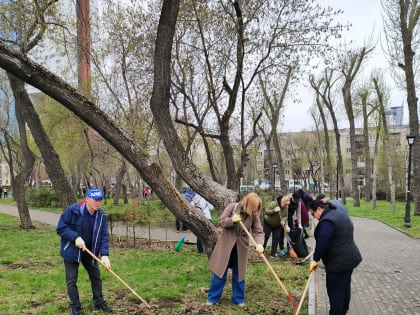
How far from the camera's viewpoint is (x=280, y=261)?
9.08 meters

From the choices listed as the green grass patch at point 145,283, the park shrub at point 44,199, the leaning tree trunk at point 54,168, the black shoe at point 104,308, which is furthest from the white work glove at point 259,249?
the park shrub at point 44,199

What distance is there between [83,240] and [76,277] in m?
0.47

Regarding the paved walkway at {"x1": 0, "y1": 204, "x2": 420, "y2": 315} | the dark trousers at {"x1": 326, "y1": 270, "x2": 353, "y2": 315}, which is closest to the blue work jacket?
the dark trousers at {"x1": 326, "y1": 270, "x2": 353, "y2": 315}

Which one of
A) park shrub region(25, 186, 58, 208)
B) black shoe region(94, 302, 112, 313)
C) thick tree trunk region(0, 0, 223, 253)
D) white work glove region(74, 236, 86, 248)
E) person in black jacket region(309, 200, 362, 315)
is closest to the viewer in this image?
person in black jacket region(309, 200, 362, 315)

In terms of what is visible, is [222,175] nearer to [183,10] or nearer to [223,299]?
[183,10]

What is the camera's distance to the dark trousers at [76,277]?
15.8 feet

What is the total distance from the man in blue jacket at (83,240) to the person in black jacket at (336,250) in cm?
272

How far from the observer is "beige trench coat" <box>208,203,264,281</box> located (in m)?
5.38

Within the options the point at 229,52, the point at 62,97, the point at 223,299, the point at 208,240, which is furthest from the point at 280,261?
the point at 229,52

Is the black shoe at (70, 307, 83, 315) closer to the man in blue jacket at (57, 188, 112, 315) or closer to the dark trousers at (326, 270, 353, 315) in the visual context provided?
the man in blue jacket at (57, 188, 112, 315)

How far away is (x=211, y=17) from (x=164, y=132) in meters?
7.08

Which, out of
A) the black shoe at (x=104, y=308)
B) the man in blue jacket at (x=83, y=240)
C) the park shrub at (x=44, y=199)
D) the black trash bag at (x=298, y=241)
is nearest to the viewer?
the man in blue jacket at (x=83, y=240)

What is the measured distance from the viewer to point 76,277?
489 centimetres

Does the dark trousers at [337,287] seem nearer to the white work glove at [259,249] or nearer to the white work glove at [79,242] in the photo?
the white work glove at [259,249]
